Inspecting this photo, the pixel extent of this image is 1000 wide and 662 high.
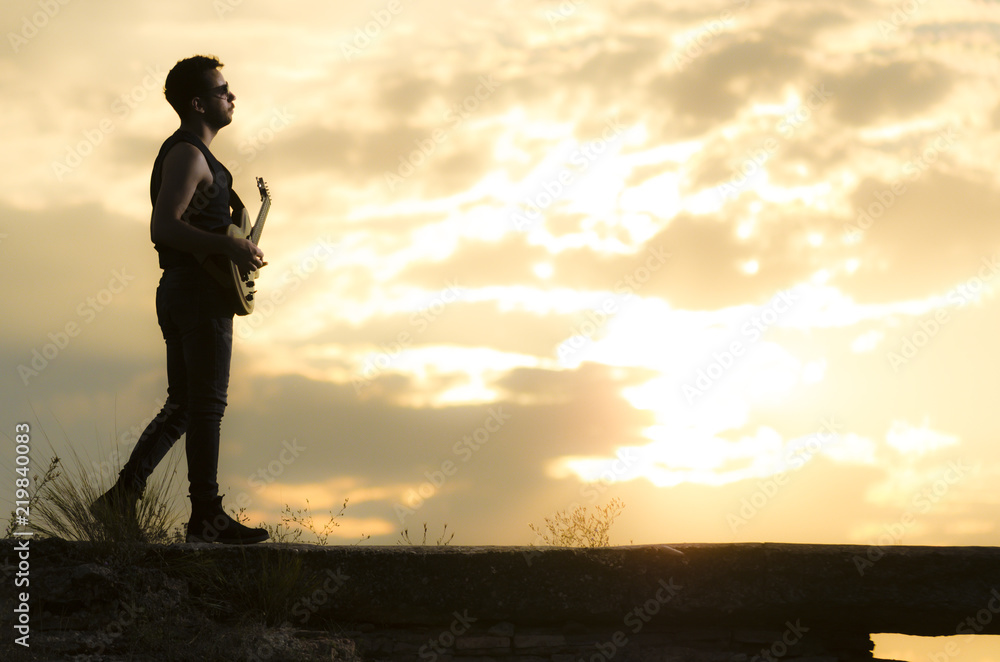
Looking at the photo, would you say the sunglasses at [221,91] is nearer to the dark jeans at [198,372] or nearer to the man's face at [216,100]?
the man's face at [216,100]

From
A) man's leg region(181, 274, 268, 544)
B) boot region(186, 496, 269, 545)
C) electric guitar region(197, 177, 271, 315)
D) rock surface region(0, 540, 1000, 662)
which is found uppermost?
electric guitar region(197, 177, 271, 315)

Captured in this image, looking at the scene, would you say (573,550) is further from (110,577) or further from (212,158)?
(212,158)

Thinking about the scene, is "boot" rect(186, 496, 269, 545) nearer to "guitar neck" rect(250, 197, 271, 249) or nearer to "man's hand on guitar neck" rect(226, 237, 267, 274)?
"man's hand on guitar neck" rect(226, 237, 267, 274)

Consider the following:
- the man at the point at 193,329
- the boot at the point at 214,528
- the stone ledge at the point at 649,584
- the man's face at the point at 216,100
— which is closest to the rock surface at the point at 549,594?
the stone ledge at the point at 649,584

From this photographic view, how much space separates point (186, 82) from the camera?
414cm

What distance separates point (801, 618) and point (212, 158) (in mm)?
3454

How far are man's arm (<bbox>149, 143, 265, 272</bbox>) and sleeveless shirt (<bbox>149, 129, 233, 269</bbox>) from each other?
0.16ft

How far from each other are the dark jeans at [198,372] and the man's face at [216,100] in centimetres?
77

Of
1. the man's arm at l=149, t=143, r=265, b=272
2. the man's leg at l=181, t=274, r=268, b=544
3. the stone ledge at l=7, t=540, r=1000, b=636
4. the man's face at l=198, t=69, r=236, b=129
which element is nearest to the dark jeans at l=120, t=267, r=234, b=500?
the man's leg at l=181, t=274, r=268, b=544

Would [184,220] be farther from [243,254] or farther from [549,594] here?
[549,594]

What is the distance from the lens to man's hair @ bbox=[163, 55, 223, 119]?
4.14 metres

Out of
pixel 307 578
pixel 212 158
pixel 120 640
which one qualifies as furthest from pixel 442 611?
pixel 212 158

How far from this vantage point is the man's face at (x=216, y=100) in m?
4.15

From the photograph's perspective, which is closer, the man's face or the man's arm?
the man's arm
